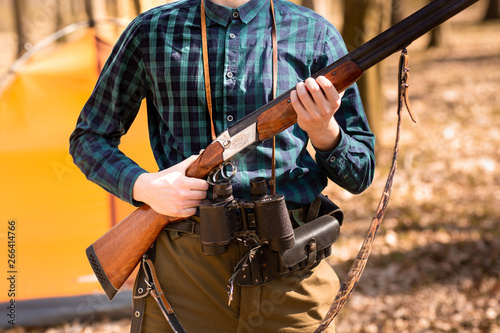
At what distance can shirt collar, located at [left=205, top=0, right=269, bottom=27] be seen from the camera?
2.19 m

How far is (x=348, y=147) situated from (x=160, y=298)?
930 millimetres

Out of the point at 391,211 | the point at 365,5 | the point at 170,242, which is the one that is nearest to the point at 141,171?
the point at 170,242

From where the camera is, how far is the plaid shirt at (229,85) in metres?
2.17

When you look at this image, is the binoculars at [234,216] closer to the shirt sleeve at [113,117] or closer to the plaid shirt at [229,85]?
the plaid shirt at [229,85]

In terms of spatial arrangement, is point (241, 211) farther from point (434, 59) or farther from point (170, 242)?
point (434, 59)

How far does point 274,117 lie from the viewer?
6.76ft

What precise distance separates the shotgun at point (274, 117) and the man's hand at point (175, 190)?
0.05 m

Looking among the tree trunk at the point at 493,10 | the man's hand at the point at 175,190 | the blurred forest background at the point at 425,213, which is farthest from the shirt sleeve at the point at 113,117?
the tree trunk at the point at 493,10

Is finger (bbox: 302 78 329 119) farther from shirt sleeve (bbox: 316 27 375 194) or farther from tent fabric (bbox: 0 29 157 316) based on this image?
tent fabric (bbox: 0 29 157 316)

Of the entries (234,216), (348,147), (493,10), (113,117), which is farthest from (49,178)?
(493,10)

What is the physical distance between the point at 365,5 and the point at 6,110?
5.77m

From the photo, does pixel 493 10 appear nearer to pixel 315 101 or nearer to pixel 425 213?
pixel 425 213

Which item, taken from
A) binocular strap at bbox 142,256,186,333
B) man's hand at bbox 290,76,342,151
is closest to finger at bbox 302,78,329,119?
A: man's hand at bbox 290,76,342,151

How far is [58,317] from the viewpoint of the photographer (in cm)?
538
